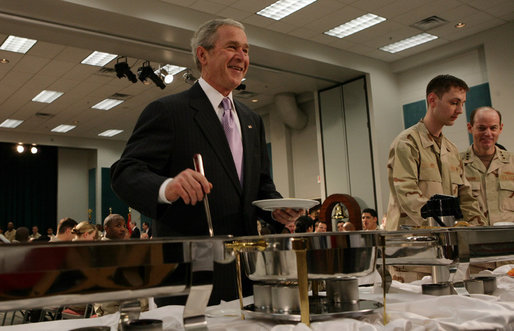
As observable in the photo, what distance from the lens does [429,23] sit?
24.1ft

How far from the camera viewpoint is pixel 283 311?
87cm

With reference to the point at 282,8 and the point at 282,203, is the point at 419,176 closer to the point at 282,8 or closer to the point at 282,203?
the point at 282,203

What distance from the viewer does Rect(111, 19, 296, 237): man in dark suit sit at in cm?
133

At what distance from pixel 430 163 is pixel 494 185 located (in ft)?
3.11

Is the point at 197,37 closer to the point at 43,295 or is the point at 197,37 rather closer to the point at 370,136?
the point at 43,295

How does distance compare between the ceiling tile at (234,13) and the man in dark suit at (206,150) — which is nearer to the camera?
the man in dark suit at (206,150)

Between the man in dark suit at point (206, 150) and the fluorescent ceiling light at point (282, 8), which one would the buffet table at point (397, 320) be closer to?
the man in dark suit at point (206, 150)

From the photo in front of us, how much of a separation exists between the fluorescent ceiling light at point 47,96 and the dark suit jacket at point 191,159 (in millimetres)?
9254

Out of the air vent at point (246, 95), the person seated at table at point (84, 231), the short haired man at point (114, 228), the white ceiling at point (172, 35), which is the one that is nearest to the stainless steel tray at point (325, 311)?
the short haired man at point (114, 228)

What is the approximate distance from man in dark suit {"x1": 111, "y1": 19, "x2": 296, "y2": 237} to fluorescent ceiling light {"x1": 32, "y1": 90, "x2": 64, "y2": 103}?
9.18 m

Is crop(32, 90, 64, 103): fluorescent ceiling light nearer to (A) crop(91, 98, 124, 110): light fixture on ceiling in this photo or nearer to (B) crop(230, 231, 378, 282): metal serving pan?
(A) crop(91, 98, 124, 110): light fixture on ceiling

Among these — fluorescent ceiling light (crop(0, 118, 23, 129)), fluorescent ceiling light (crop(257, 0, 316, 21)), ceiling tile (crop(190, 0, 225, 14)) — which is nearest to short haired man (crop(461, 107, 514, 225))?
fluorescent ceiling light (crop(257, 0, 316, 21))

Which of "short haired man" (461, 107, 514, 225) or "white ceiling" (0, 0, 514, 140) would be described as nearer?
"short haired man" (461, 107, 514, 225)

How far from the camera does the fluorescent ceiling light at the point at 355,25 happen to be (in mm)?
7121
